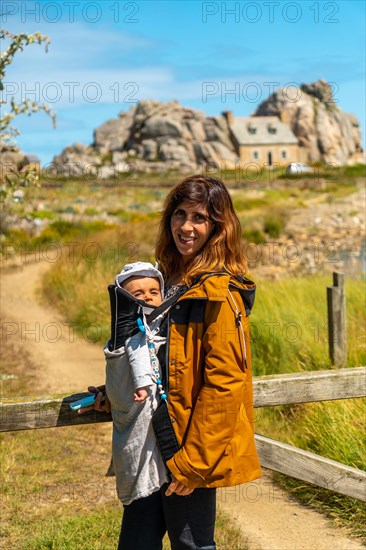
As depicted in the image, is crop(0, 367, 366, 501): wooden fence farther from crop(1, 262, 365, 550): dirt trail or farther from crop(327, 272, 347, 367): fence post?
crop(327, 272, 347, 367): fence post

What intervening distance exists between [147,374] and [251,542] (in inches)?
91.2

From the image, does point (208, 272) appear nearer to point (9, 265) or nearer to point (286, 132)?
point (9, 265)

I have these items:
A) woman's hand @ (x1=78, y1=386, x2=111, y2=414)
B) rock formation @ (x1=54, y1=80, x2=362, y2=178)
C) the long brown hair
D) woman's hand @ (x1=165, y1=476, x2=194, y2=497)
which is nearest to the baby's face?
the long brown hair

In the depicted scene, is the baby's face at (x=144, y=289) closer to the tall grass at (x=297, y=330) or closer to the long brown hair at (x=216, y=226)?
the long brown hair at (x=216, y=226)

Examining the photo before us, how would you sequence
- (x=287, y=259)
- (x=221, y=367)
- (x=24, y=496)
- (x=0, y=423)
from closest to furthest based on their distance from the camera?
(x=221, y=367), (x=0, y=423), (x=24, y=496), (x=287, y=259)

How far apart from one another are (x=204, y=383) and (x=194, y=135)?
3932 inches

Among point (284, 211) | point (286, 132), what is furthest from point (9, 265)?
point (286, 132)

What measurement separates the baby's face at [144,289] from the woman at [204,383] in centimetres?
9

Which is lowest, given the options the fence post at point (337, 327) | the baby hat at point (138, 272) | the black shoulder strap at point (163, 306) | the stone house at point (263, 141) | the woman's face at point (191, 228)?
the fence post at point (337, 327)

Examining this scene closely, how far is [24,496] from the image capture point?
527cm

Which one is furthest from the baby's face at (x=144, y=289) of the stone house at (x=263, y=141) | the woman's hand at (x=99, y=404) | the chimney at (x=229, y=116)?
the chimney at (x=229, y=116)

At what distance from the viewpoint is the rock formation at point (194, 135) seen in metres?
97.4

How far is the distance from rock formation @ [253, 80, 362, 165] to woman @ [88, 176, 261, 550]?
10409cm

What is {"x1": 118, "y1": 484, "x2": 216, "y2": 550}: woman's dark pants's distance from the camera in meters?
2.75
